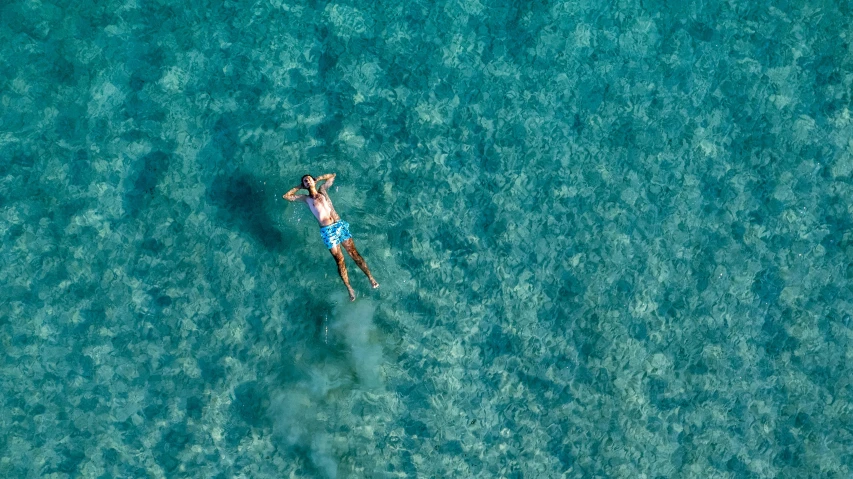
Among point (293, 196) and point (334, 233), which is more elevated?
point (293, 196)

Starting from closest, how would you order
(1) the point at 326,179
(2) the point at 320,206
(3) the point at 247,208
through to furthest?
(2) the point at 320,206
(1) the point at 326,179
(3) the point at 247,208

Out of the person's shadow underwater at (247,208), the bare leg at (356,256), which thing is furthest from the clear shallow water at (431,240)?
the bare leg at (356,256)

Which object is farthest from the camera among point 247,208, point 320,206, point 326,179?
point 247,208

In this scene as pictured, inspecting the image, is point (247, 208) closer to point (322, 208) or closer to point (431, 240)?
point (322, 208)

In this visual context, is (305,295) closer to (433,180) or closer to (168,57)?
(433,180)

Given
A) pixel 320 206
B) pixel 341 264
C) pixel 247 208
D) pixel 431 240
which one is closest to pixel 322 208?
pixel 320 206

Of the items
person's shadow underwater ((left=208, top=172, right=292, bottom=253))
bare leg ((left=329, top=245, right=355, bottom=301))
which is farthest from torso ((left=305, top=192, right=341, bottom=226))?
person's shadow underwater ((left=208, top=172, right=292, bottom=253))

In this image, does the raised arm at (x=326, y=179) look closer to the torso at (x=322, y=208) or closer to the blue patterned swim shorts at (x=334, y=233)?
the torso at (x=322, y=208)

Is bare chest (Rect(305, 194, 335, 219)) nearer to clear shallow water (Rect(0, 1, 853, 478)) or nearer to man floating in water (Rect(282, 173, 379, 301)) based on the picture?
man floating in water (Rect(282, 173, 379, 301))
